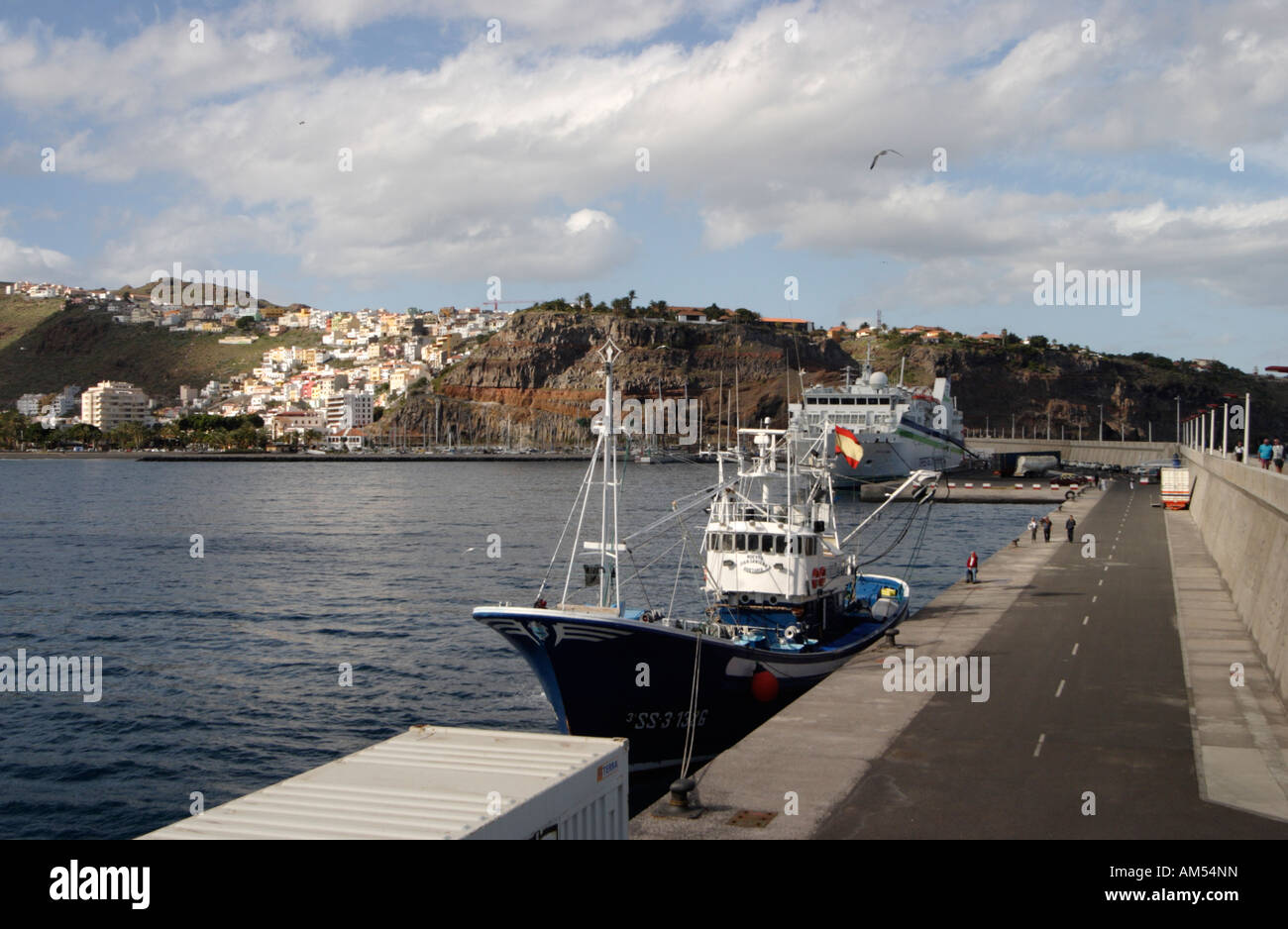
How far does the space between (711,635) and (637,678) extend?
3.55 m

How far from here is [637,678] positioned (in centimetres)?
2391

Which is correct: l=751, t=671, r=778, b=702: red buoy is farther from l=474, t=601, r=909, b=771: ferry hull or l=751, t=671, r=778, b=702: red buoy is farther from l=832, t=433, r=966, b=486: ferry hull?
l=832, t=433, r=966, b=486: ferry hull

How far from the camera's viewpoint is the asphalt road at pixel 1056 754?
51.9 feet

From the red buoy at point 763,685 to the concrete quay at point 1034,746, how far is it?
1586 millimetres

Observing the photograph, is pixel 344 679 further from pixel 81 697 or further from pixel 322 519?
pixel 322 519

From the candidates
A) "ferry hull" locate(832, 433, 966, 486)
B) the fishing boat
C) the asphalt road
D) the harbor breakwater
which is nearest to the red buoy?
the fishing boat

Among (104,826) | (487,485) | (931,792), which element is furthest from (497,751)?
(487,485)

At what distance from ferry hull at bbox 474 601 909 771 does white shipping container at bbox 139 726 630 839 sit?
10687 millimetres

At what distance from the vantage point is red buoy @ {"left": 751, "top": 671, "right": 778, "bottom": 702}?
85.5 feet

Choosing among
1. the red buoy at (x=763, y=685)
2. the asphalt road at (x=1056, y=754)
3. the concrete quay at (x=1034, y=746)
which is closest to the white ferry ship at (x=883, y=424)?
the concrete quay at (x=1034, y=746)
